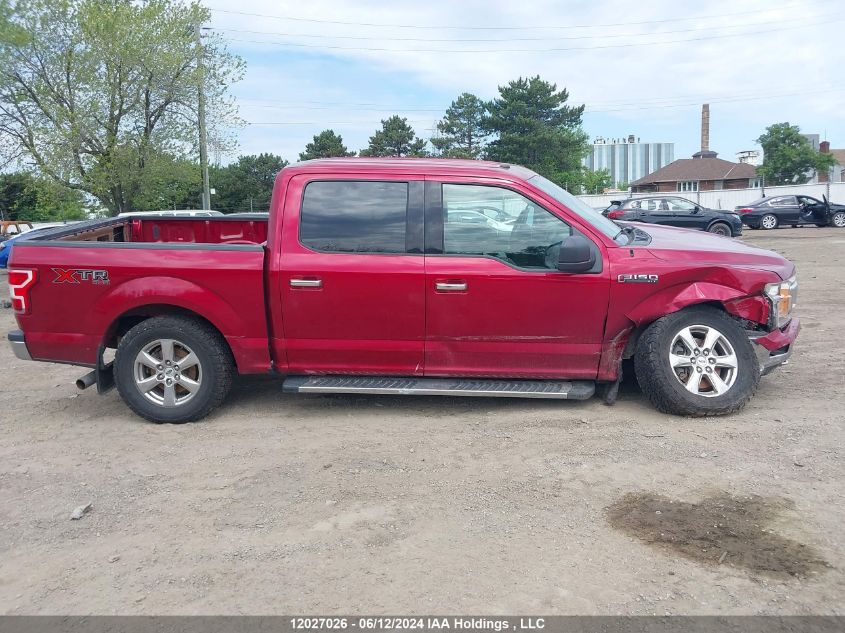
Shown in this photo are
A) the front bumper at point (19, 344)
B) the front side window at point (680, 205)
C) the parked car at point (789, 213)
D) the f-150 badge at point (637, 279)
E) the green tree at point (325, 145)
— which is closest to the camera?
the f-150 badge at point (637, 279)

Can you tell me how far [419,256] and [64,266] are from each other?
8.46ft

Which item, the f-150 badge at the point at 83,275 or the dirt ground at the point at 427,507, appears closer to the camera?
the dirt ground at the point at 427,507

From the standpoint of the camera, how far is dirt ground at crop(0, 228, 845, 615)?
324 centimetres

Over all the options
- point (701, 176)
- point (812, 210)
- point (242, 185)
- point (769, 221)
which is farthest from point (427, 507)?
point (701, 176)

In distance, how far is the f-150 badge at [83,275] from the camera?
17.8 feet

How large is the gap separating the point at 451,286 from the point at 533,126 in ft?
159

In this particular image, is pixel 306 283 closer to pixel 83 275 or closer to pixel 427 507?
pixel 83 275

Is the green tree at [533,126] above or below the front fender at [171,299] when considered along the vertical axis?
above

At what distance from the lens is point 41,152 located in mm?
28188

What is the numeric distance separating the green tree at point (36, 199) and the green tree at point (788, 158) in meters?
56.7

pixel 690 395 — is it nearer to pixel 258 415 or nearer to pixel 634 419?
pixel 634 419

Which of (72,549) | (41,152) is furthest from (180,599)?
(41,152)

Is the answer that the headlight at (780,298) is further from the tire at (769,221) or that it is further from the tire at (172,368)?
the tire at (769,221)

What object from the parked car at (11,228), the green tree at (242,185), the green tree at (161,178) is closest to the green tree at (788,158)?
the green tree at (242,185)
